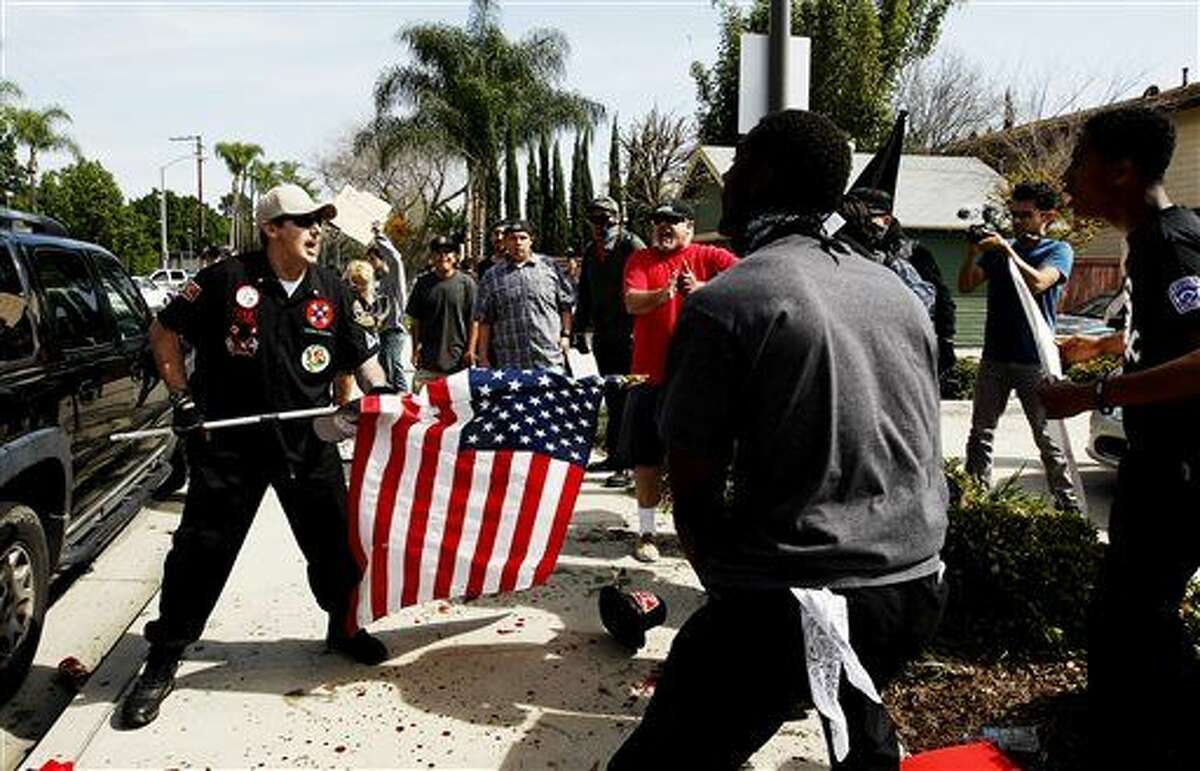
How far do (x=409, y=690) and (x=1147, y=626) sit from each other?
2.54 metres

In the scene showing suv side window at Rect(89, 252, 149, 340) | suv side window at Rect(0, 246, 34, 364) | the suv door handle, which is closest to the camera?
suv side window at Rect(0, 246, 34, 364)

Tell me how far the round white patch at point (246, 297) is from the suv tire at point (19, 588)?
3.63 feet

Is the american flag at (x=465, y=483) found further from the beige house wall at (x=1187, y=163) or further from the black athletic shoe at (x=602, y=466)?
the beige house wall at (x=1187, y=163)

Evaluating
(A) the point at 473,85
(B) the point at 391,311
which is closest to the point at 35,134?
(A) the point at 473,85

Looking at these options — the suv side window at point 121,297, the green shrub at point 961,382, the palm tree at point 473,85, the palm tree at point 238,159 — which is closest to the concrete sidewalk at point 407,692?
the suv side window at point 121,297

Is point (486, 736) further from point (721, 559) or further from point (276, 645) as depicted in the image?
point (721, 559)

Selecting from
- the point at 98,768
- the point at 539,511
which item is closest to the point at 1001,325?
the point at 539,511

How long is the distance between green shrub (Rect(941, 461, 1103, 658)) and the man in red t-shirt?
172 centimetres

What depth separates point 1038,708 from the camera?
346 centimetres

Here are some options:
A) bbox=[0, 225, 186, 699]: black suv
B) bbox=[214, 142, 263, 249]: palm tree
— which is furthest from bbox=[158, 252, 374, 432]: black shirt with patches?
bbox=[214, 142, 263, 249]: palm tree

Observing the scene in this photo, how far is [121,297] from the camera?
229 inches

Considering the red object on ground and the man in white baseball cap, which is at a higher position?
the man in white baseball cap

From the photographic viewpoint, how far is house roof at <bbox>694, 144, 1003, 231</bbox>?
2173 cm

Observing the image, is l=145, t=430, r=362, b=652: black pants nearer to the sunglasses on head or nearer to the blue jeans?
the sunglasses on head
